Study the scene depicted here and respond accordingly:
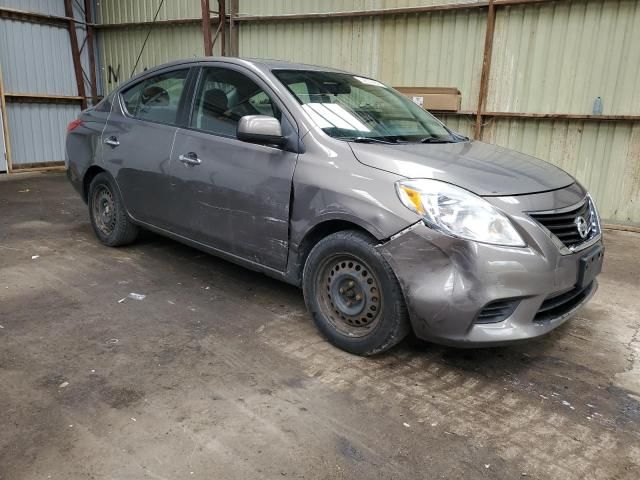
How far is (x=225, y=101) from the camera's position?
3721mm

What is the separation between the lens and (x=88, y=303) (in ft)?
12.2

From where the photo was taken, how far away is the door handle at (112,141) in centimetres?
446

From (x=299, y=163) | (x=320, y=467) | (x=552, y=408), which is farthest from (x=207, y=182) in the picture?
(x=552, y=408)

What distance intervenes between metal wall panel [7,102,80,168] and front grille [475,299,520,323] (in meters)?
9.80

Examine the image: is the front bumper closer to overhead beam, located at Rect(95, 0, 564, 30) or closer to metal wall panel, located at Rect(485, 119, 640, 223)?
metal wall panel, located at Rect(485, 119, 640, 223)

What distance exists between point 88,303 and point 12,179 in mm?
6577

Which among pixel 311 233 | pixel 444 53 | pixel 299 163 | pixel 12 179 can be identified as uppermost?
pixel 444 53

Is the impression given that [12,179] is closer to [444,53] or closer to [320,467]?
[444,53]

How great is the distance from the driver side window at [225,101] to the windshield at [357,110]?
20 centimetres

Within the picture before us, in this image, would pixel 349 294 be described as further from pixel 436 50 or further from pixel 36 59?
pixel 36 59

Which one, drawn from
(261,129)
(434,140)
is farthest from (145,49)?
(434,140)

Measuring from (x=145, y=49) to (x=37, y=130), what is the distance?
104 inches

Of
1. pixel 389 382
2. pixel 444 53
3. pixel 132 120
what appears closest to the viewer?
pixel 389 382

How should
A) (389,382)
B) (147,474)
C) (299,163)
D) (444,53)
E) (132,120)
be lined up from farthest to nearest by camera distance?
(444,53) → (132,120) → (299,163) → (389,382) → (147,474)
